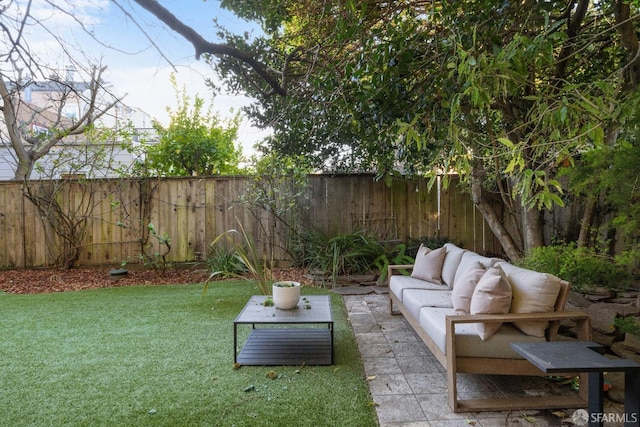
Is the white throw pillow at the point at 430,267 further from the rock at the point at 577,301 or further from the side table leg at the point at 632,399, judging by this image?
the side table leg at the point at 632,399

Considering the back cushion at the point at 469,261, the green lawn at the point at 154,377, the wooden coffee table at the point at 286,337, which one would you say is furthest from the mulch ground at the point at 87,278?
the back cushion at the point at 469,261

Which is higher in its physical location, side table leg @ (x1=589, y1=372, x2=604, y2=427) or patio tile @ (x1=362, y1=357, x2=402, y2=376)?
side table leg @ (x1=589, y1=372, x2=604, y2=427)

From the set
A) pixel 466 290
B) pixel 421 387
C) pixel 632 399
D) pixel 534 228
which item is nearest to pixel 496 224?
pixel 534 228

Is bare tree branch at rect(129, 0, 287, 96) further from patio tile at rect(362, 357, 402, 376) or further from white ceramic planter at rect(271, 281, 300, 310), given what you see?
patio tile at rect(362, 357, 402, 376)

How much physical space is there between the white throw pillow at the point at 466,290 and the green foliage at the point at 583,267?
1.06 metres

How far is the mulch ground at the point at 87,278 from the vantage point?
5172 millimetres

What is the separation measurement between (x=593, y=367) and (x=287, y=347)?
2148 millimetres

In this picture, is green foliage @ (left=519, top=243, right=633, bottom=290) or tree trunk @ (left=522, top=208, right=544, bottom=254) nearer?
green foliage @ (left=519, top=243, right=633, bottom=290)

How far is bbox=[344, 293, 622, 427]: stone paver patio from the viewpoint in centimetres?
202

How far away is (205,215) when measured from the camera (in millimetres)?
6211

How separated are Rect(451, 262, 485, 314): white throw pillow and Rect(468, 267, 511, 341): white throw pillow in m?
0.15

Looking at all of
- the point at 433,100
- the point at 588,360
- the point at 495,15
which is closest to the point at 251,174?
the point at 433,100

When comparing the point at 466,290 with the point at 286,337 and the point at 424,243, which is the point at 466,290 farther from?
the point at 424,243

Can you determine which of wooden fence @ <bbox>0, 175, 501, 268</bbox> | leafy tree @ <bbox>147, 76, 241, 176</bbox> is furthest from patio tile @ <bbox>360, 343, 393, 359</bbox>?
leafy tree @ <bbox>147, 76, 241, 176</bbox>
